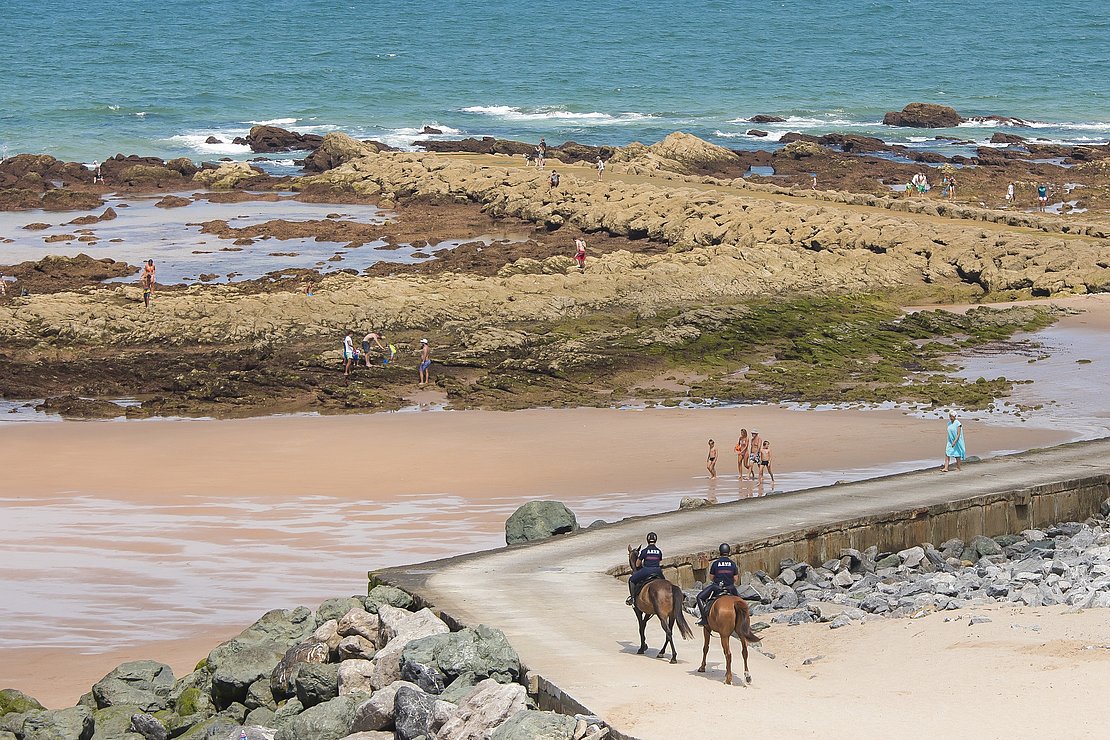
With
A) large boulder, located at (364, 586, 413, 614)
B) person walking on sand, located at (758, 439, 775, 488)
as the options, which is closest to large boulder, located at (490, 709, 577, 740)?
large boulder, located at (364, 586, 413, 614)

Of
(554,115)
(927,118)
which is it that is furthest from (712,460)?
(554,115)

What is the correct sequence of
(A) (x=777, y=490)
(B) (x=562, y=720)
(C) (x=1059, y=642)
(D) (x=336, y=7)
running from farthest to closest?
1. (D) (x=336, y=7)
2. (A) (x=777, y=490)
3. (C) (x=1059, y=642)
4. (B) (x=562, y=720)

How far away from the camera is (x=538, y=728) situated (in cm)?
1080

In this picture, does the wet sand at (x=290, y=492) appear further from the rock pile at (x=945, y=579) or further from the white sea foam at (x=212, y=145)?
the white sea foam at (x=212, y=145)

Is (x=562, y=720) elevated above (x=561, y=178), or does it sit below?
below

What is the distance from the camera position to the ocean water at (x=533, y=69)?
232 feet

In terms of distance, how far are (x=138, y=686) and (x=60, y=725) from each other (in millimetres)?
1025

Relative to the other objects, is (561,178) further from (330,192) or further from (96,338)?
(96,338)

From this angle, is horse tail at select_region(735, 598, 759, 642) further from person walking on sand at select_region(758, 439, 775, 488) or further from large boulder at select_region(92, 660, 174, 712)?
person walking on sand at select_region(758, 439, 775, 488)

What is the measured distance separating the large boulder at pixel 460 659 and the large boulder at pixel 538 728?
1060 mm

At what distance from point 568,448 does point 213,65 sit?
238 feet

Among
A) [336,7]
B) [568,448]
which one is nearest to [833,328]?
[568,448]

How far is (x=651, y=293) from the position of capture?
109ft

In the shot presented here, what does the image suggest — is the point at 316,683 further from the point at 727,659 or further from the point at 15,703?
the point at 727,659
